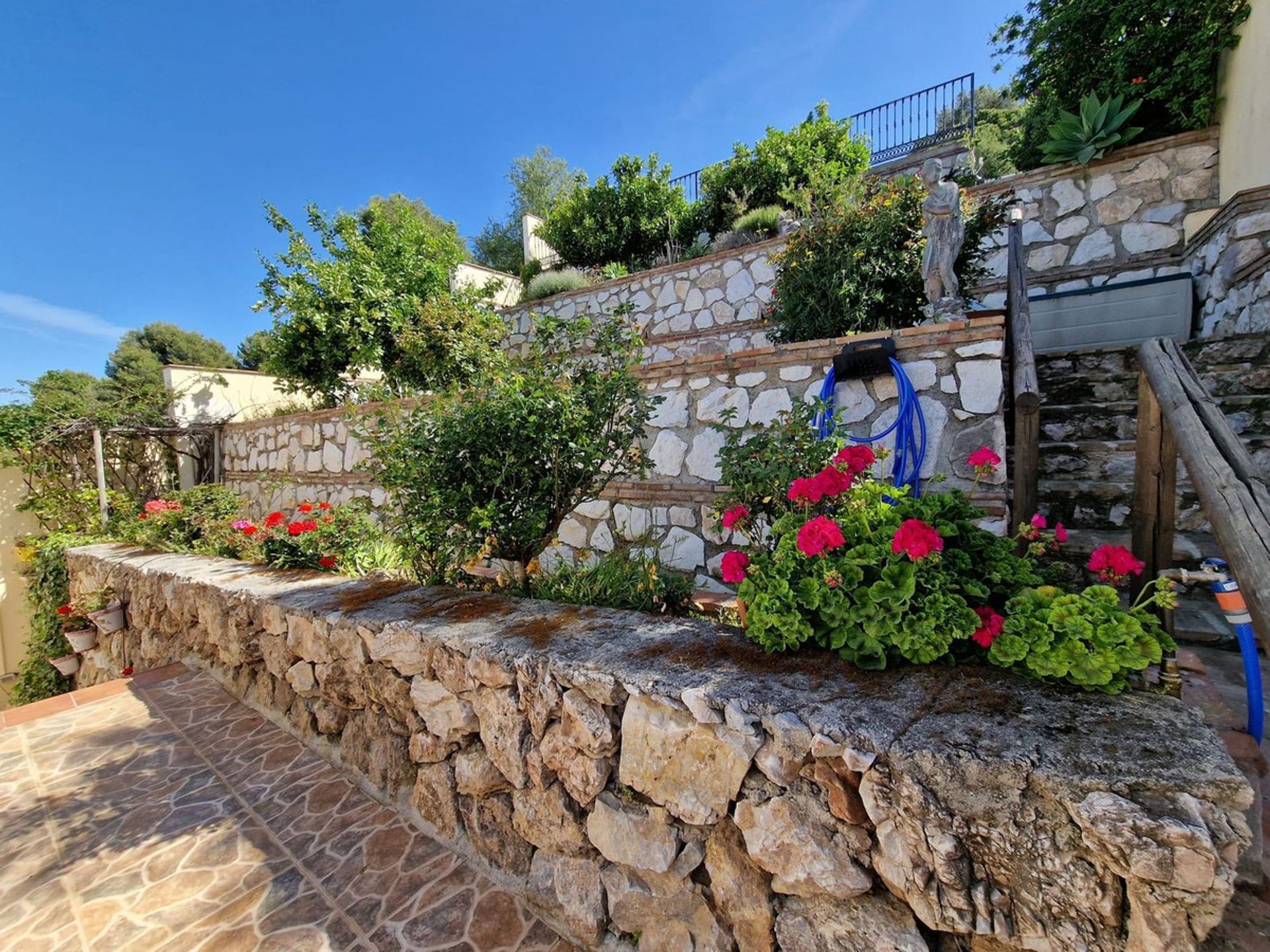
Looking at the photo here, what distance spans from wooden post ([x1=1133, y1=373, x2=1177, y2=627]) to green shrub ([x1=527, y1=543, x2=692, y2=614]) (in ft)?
5.80

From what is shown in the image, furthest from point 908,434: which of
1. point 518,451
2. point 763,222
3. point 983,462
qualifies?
point 763,222

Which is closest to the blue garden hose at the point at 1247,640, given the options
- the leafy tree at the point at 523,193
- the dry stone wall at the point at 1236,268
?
the dry stone wall at the point at 1236,268

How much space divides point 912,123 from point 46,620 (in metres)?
15.8

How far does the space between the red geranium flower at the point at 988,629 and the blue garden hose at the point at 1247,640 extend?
48 cm

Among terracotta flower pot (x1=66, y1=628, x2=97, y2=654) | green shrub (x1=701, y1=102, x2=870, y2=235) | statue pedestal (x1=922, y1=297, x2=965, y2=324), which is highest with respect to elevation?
green shrub (x1=701, y1=102, x2=870, y2=235)

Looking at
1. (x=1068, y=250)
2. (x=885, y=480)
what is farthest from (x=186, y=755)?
(x=1068, y=250)

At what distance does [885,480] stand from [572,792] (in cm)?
216

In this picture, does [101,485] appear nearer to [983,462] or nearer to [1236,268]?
[983,462]

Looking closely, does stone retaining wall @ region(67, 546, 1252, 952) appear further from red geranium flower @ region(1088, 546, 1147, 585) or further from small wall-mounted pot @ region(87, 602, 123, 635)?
small wall-mounted pot @ region(87, 602, 123, 635)

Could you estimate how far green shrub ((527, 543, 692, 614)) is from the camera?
8.29 ft

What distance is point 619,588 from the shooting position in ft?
8.52

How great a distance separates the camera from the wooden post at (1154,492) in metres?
1.72

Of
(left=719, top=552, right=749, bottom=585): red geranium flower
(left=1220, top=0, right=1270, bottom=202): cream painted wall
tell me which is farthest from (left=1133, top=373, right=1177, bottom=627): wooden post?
(left=1220, top=0, right=1270, bottom=202): cream painted wall

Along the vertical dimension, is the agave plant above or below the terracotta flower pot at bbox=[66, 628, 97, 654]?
above
